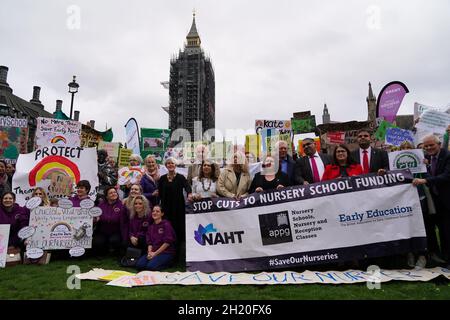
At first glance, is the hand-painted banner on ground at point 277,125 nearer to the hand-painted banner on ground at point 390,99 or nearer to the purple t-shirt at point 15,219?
the hand-painted banner on ground at point 390,99

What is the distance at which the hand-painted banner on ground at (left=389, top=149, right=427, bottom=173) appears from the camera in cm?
525

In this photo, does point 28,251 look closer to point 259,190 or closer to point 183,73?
point 259,190

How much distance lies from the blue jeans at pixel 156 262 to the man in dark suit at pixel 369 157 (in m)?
3.86

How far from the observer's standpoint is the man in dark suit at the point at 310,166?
19.0ft

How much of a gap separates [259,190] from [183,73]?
327ft

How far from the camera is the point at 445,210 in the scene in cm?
488

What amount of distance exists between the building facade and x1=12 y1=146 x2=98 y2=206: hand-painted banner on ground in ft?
292

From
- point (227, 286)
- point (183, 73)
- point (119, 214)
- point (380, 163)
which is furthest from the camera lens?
point (183, 73)

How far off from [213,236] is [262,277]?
1151 mm

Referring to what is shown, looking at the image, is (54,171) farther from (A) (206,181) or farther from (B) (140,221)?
(A) (206,181)

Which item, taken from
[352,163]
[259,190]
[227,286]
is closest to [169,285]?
[227,286]

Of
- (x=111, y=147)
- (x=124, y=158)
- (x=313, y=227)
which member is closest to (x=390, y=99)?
(x=313, y=227)

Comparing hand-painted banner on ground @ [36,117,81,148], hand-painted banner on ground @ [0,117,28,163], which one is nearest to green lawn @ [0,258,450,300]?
hand-painted banner on ground @ [36,117,81,148]

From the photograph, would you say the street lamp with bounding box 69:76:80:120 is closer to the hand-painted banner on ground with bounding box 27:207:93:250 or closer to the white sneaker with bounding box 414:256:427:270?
the hand-painted banner on ground with bounding box 27:207:93:250
